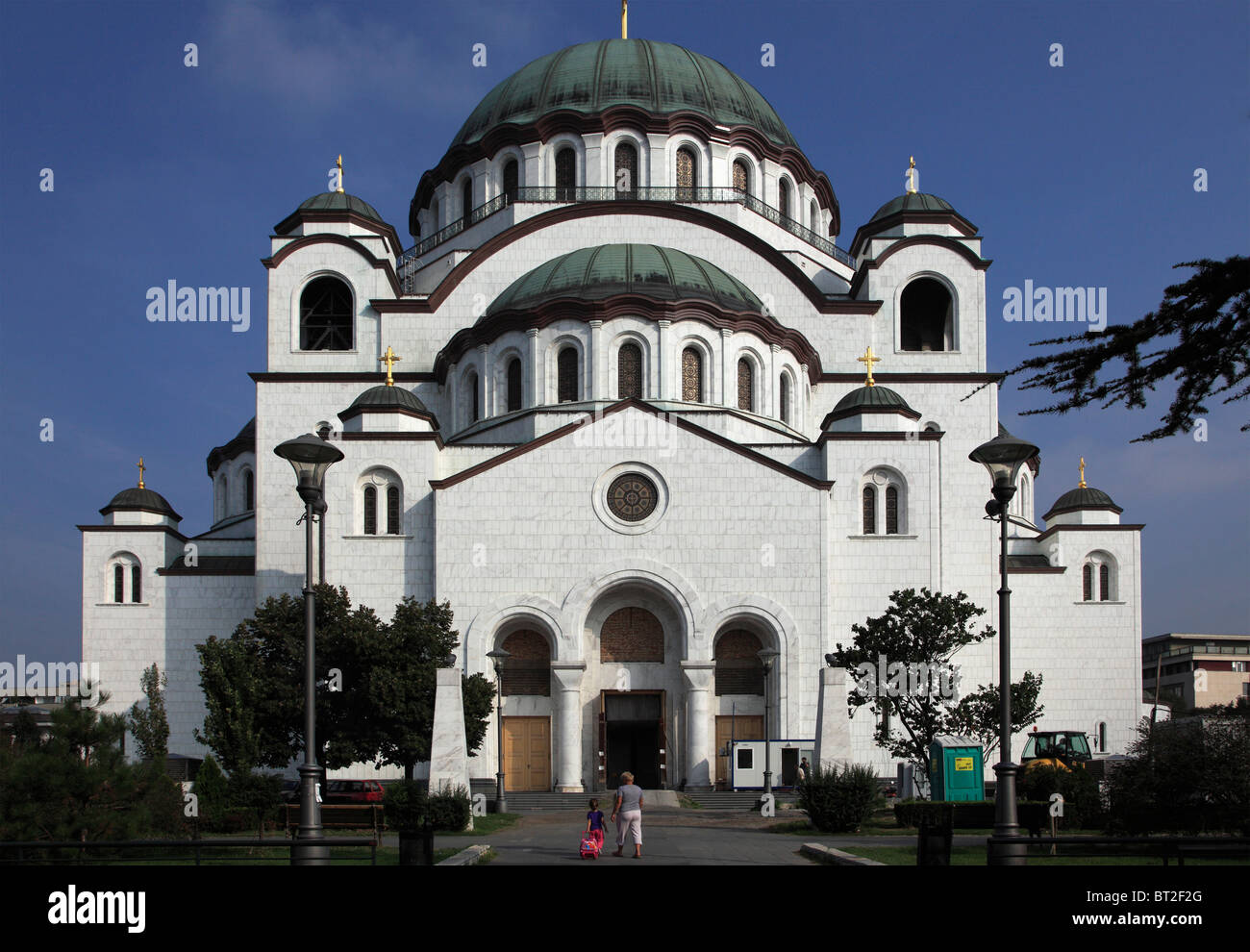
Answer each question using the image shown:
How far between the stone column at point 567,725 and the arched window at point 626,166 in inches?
723

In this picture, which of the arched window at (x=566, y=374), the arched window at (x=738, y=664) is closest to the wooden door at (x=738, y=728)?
the arched window at (x=738, y=664)

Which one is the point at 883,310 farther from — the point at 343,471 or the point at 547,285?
the point at 343,471

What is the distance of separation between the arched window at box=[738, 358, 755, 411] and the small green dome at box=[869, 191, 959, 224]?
836cm

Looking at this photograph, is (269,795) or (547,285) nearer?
(269,795)

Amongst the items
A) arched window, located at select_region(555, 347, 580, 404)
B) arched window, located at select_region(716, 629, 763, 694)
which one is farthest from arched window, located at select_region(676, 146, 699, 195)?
arched window, located at select_region(716, 629, 763, 694)

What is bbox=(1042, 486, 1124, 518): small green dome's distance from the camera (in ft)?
143

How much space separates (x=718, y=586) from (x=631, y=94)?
20.2m

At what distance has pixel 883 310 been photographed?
44.4 metres

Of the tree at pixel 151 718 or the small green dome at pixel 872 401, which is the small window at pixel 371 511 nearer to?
the tree at pixel 151 718

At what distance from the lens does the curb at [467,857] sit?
55.9ft

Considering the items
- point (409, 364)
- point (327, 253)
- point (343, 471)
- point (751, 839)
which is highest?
point (327, 253)

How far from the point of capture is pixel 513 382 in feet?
136
